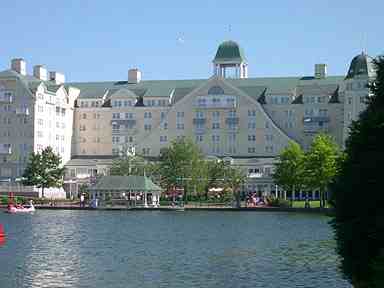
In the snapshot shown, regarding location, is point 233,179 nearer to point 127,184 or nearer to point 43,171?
point 127,184

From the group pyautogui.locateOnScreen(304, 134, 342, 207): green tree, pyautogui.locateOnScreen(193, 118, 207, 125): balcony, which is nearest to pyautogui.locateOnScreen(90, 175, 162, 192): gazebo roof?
pyautogui.locateOnScreen(304, 134, 342, 207): green tree

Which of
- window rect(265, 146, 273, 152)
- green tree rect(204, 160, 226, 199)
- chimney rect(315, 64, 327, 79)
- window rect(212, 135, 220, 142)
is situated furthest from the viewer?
chimney rect(315, 64, 327, 79)

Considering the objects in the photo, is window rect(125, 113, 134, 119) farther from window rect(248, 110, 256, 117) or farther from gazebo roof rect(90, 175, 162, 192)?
gazebo roof rect(90, 175, 162, 192)

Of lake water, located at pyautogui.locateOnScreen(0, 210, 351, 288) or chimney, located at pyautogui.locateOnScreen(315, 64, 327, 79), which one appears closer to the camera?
lake water, located at pyautogui.locateOnScreen(0, 210, 351, 288)

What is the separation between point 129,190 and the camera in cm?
12125

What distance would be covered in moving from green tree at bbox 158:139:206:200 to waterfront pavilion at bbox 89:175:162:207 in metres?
2.95

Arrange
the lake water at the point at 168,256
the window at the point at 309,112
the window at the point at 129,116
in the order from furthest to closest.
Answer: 1. the window at the point at 129,116
2. the window at the point at 309,112
3. the lake water at the point at 168,256

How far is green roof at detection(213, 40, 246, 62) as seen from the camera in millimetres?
160750

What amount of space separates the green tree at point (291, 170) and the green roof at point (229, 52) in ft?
155

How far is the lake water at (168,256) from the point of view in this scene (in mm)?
37781

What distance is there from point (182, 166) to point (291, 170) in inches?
727

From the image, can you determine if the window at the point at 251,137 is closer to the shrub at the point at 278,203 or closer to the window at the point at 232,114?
the window at the point at 232,114

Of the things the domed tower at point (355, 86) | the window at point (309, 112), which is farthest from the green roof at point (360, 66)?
the window at point (309, 112)

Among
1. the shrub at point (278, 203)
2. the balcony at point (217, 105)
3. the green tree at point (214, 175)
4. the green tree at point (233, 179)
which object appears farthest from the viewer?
the balcony at point (217, 105)
